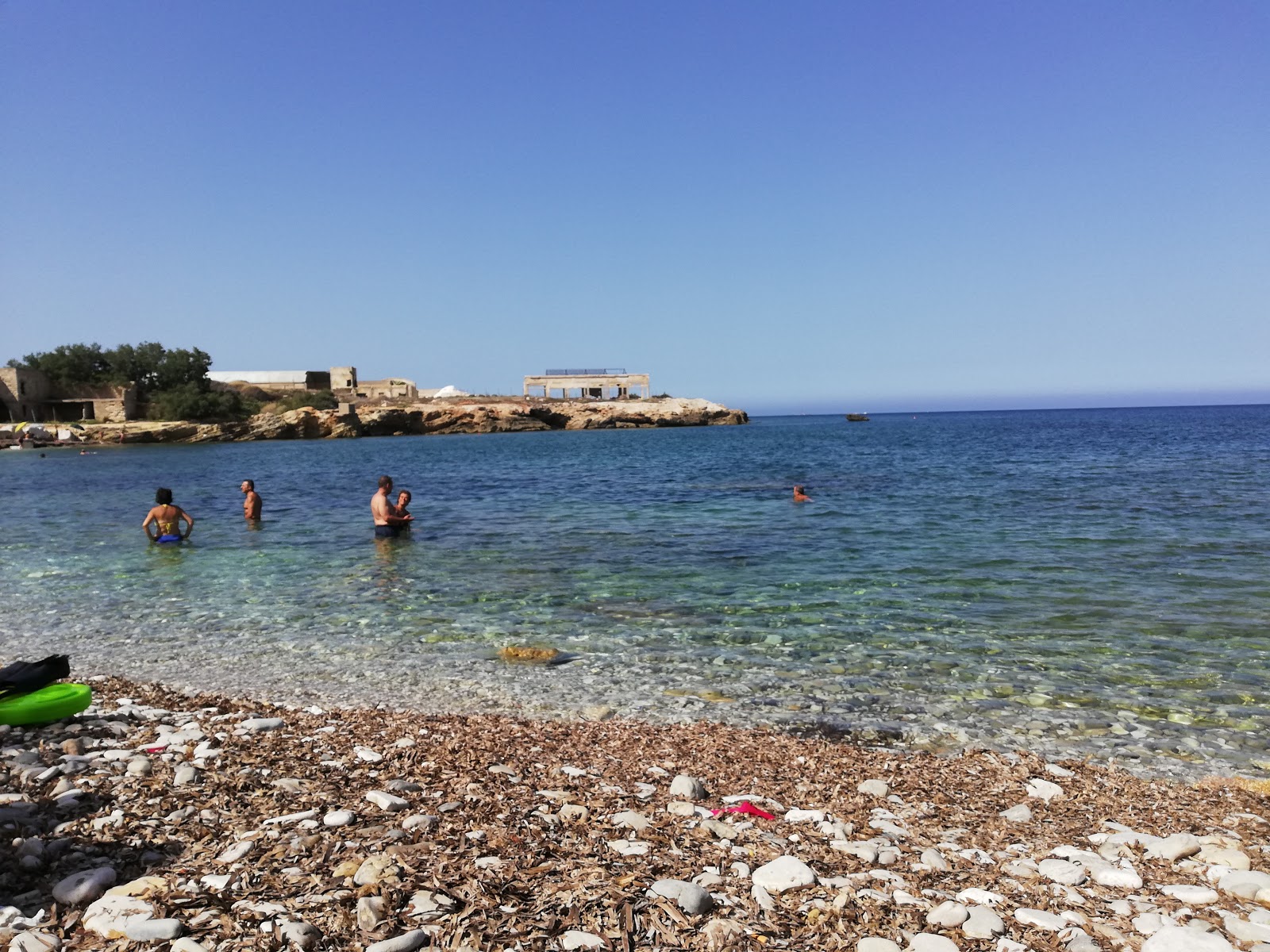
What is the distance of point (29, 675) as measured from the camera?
6.96 meters

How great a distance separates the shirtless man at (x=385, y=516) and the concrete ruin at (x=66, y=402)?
302 ft

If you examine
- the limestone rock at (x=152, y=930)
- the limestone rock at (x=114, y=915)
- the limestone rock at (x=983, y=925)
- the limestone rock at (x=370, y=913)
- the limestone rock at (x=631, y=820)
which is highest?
the limestone rock at (x=152, y=930)

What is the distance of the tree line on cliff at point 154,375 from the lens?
9450 centimetres

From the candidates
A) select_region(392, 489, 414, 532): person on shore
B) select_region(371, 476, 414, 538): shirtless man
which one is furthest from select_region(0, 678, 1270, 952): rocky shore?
select_region(392, 489, 414, 532): person on shore

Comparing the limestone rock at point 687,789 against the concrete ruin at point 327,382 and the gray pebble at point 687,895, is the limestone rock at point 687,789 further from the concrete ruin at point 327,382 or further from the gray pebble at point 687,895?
the concrete ruin at point 327,382

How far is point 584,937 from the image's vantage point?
3619 millimetres

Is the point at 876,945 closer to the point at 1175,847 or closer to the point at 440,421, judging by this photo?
the point at 1175,847

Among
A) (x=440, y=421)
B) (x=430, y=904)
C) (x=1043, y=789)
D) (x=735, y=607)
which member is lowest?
(x=735, y=607)

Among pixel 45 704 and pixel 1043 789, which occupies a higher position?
Answer: pixel 45 704

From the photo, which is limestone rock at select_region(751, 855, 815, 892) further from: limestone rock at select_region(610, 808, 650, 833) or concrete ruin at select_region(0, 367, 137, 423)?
concrete ruin at select_region(0, 367, 137, 423)

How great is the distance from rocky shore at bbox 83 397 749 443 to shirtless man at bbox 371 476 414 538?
80.1 m

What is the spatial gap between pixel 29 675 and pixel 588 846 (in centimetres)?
573

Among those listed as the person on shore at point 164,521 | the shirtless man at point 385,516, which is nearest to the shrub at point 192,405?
the person on shore at point 164,521

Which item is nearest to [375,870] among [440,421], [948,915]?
[948,915]
